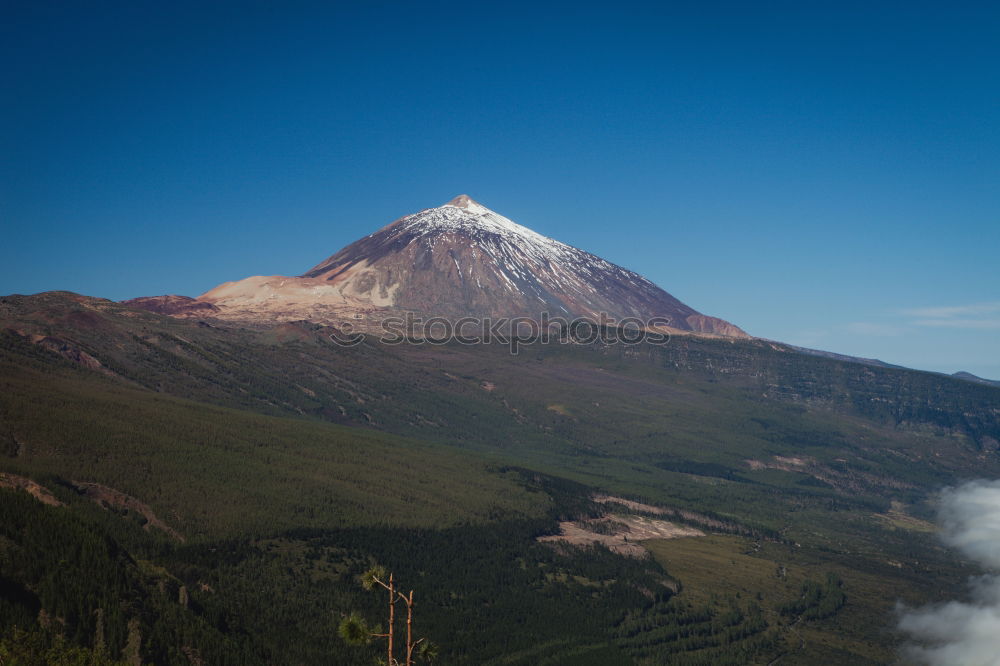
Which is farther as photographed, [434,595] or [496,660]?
[434,595]

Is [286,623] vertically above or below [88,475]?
below

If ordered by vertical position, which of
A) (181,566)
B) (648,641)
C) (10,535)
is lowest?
(648,641)

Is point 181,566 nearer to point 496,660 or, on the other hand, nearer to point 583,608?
point 496,660

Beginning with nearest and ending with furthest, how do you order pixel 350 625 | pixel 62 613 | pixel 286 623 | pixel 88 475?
1. pixel 350 625
2. pixel 62 613
3. pixel 286 623
4. pixel 88 475

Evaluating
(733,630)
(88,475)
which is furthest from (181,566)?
(733,630)

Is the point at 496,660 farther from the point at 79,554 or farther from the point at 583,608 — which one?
the point at 79,554

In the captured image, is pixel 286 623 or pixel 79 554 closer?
pixel 79 554

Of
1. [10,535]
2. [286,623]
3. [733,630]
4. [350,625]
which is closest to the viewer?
[350,625]

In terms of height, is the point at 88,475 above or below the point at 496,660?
above

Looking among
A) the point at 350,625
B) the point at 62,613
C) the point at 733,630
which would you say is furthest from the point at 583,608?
the point at 350,625
